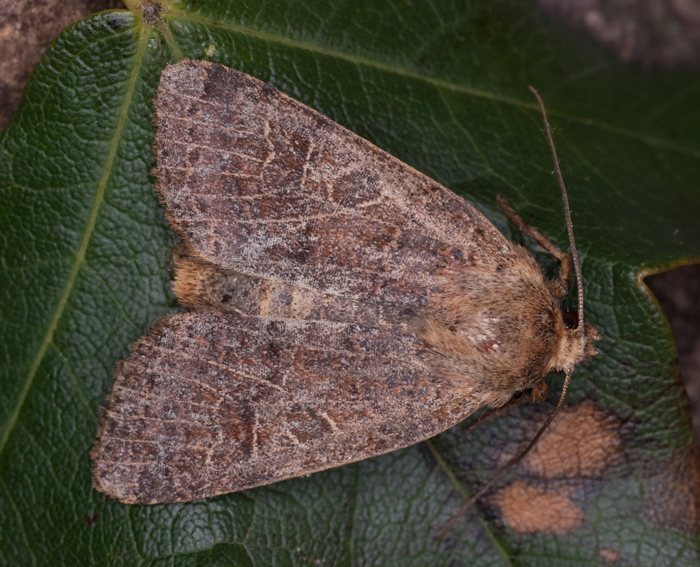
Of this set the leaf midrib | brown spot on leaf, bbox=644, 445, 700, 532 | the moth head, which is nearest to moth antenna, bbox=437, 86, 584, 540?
the moth head

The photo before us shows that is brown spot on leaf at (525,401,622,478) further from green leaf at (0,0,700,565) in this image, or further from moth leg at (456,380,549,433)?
moth leg at (456,380,549,433)

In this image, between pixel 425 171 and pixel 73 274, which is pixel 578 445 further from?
pixel 73 274

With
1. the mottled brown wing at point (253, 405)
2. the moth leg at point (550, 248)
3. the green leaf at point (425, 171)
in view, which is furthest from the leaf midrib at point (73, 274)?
the moth leg at point (550, 248)

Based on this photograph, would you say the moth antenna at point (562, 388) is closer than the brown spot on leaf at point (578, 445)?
Yes

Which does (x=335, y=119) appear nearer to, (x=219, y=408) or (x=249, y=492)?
(x=219, y=408)

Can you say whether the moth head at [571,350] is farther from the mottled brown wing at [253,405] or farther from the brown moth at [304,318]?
the mottled brown wing at [253,405]
